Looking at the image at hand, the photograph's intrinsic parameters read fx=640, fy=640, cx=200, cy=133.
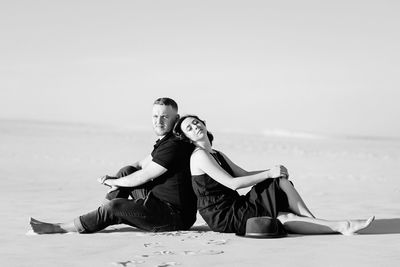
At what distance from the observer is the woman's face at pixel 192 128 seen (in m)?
5.81

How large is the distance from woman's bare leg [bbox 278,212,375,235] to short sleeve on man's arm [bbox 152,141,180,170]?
1111 millimetres

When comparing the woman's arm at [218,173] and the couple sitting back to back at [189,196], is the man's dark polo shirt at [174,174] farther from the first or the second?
the woman's arm at [218,173]

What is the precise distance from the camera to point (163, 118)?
5.95 m

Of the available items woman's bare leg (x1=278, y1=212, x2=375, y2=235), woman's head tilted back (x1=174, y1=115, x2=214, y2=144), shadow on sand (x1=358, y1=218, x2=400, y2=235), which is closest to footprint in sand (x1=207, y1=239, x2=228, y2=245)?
woman's bare leg (x1=278, y1=212, x2=375, y2=235)

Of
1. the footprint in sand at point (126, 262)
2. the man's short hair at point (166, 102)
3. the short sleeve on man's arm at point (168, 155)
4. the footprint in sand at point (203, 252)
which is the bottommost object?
the footprint in sand at point (126, 262)

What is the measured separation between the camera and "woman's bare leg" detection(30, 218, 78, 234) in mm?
5898

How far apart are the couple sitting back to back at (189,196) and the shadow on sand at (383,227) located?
0.45 metres

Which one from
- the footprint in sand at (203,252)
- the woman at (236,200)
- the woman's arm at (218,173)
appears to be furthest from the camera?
the woman at (236,200)

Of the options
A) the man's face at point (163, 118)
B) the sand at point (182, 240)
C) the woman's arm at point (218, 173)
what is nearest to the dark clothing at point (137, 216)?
the sand at point (182, 240)

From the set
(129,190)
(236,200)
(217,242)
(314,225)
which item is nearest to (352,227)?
(314,225)

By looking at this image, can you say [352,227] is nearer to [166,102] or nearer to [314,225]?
[314,225]

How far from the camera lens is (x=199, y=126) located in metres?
5.83

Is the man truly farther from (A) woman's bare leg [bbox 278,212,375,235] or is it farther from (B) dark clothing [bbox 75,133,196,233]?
(A) woman's bare leg [bbox 278,212,375,235]

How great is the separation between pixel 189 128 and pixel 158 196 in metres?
0.70
